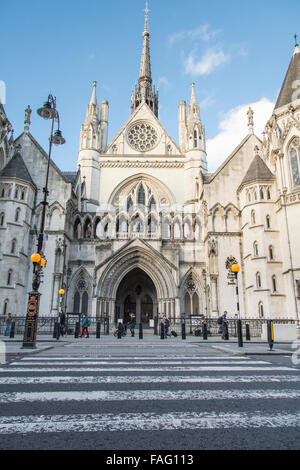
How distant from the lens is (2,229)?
74.4 feet

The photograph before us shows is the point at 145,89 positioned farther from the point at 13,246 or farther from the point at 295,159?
the point at 13,246

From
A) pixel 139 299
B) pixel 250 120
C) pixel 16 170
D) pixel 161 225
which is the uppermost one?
pixel 250 120

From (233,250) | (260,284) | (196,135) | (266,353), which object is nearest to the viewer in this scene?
(266,353)

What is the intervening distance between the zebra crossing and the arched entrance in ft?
74.5

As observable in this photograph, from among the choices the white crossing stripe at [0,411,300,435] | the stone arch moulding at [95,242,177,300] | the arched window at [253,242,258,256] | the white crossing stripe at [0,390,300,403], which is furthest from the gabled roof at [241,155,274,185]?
the white crossing stripe at [0,411,300,435]

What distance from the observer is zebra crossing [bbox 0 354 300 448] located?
3.06 meters

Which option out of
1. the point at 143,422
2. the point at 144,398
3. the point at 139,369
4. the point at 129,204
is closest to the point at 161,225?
the point at 129,204

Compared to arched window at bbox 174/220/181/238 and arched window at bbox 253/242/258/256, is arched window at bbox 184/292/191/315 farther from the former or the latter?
arched window at bbox 253/242/258/256

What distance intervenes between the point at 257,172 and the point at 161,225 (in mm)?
8524

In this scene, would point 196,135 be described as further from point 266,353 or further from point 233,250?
point 266,353

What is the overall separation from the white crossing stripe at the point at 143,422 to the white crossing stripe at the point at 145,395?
0.65 meters

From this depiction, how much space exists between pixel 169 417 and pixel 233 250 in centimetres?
2187

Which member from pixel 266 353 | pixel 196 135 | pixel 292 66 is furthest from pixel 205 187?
pixel 266 353

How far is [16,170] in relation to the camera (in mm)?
24016
